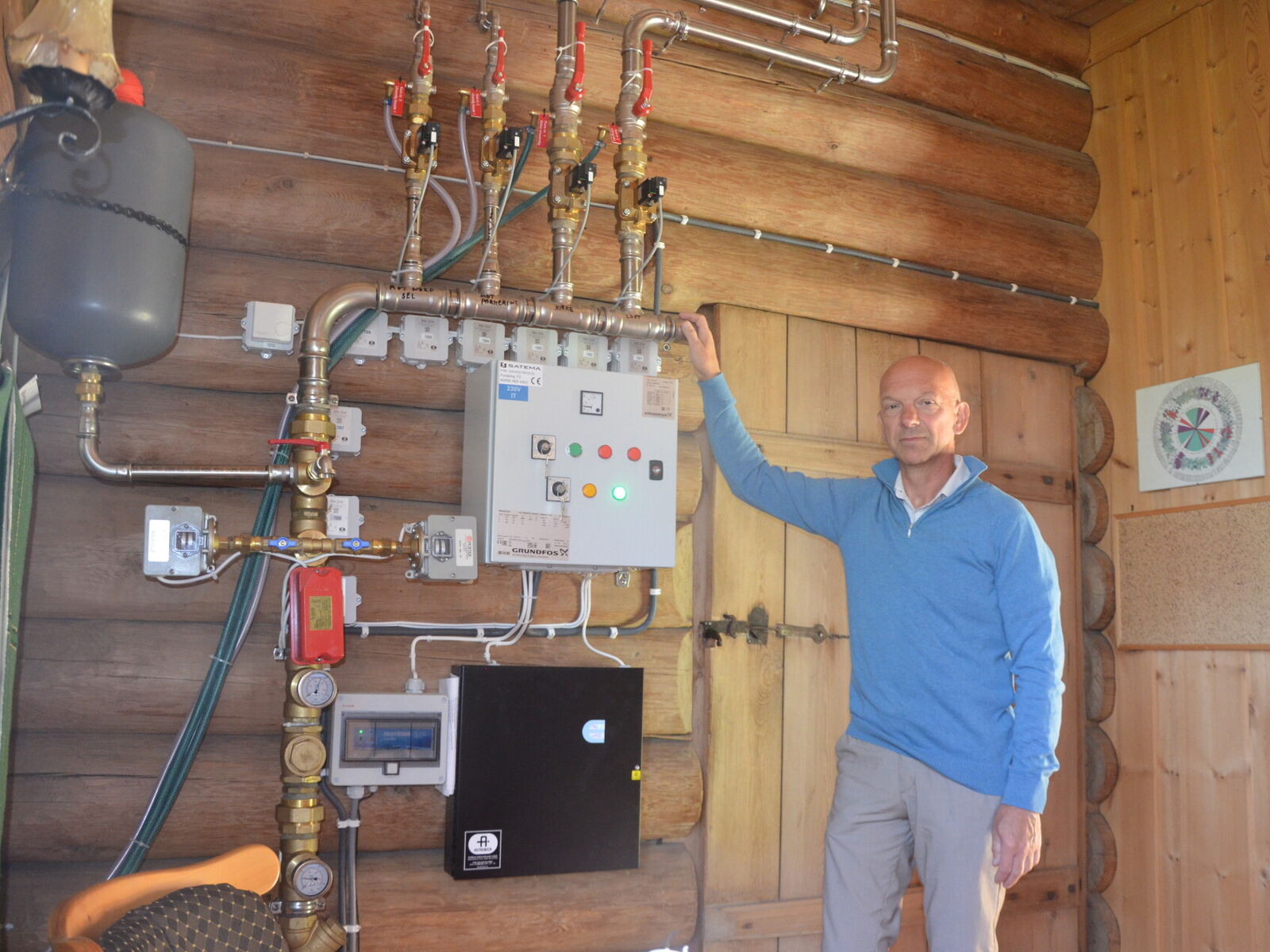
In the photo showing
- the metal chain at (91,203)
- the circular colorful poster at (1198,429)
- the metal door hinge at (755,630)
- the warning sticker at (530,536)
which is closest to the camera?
the metal chain at (91,203)

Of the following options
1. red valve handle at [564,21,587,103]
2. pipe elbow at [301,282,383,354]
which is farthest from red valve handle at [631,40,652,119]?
pipe elbow at [301,282,383,354]

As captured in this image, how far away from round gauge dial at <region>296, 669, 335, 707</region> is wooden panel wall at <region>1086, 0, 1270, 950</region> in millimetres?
2819

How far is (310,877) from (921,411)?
183 centimetres

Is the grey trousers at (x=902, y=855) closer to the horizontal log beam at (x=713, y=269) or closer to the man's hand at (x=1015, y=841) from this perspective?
the man's hand at (x=1015, y=841)

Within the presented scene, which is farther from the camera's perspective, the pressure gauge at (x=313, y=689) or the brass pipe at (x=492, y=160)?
the brass pipe at (x=492, y=160)

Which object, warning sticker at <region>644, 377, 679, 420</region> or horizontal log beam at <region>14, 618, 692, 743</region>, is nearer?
horizontal log beam at <region>14, 618, 692, 743</region>

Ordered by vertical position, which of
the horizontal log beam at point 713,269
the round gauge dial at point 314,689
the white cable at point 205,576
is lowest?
the round gauge dial at point 314,689

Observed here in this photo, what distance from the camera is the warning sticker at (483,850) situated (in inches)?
108

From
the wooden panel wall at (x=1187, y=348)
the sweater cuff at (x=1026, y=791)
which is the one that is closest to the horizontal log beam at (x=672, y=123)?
the wooden panel wall at (x=1187, y=348)

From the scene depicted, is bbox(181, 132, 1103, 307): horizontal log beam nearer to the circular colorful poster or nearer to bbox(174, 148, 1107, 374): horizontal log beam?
bbox(174, 148, 1107, 374): horizontal log beam

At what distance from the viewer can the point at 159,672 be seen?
263cm

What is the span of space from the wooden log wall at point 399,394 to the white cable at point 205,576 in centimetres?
6

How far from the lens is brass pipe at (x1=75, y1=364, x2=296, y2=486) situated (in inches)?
96.0

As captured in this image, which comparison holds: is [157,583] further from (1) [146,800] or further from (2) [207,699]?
(1) [146,800]
